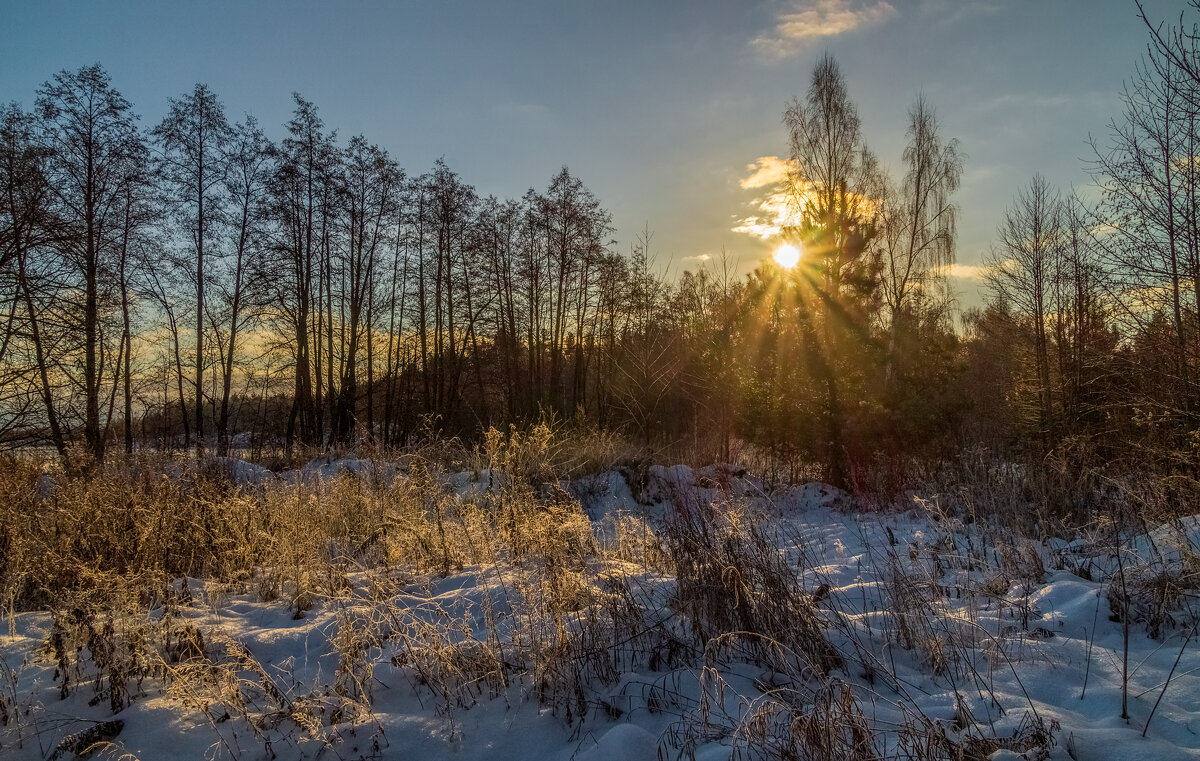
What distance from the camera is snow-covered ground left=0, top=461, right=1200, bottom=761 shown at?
209 centimetres

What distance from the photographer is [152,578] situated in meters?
3.65

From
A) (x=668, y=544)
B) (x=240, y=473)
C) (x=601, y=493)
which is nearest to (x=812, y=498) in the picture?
(x=601, y=493)

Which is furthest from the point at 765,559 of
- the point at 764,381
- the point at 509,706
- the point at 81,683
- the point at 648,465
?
the point at 764,381

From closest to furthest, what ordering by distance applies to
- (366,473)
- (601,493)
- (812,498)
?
(366,473)
(601,493)
(812,498)

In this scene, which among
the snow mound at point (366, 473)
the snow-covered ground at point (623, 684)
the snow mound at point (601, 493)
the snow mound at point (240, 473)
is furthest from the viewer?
the snow mound at point (601, 493)

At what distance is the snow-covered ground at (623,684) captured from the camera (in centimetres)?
209

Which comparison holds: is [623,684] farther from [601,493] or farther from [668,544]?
[601,493]

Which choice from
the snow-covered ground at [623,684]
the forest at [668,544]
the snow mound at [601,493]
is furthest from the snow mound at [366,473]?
the snow-covered ground at [623,684]

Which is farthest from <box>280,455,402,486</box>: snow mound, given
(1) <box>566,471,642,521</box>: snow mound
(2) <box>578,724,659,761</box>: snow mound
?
(2) <box>578,724,659,761</box>: snow mound

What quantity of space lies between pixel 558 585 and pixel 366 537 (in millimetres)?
3069

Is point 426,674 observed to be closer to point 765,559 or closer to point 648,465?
point 765,559

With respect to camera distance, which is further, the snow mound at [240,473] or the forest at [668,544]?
the snow mound at [240,473]

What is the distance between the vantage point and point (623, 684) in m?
2.69

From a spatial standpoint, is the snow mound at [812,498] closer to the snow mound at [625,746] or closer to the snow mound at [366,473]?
the snow mound at [366,473]
